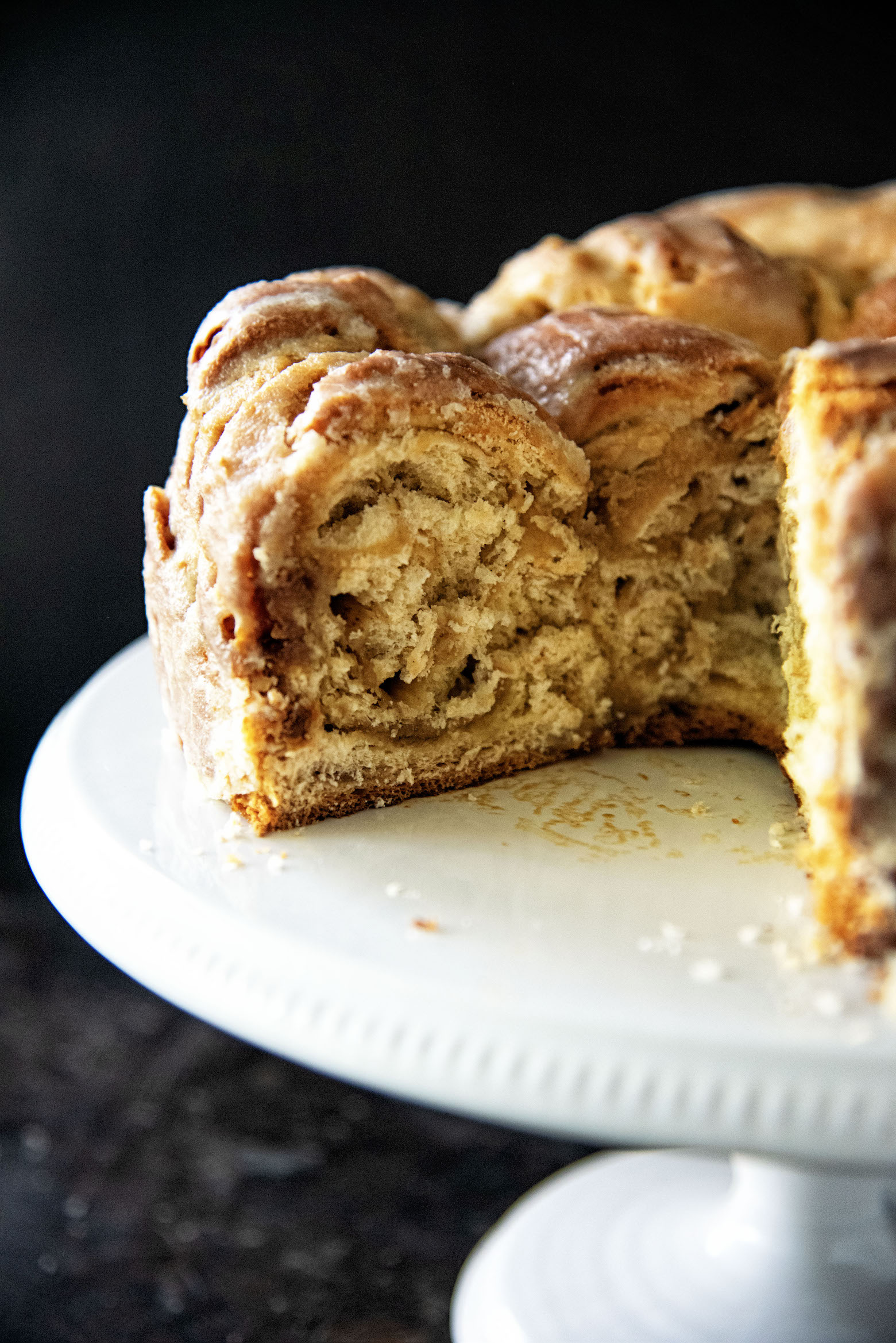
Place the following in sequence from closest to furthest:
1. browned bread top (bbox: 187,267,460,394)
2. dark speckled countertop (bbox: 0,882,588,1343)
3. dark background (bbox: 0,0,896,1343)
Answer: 1. browned bread top (bbox: 187,267,460,394)
2. dark speckled countertop (bbox: 0,882,588,1343)
3. dark background (bbox: 0,0,896,1343)

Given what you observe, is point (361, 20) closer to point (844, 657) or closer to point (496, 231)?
point (496, 231)

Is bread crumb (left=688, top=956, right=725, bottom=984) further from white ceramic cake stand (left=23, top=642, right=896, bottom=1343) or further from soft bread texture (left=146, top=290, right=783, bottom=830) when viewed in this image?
soft bread texture (left=146, top=290, right=783, bottom=830)

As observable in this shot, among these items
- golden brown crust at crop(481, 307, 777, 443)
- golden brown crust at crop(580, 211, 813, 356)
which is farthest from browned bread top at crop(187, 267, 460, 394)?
golden brown crust at crop(580, 211, 813, 356)

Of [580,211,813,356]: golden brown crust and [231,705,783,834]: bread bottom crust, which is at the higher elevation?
[580,211,813,356]: golden brown crust

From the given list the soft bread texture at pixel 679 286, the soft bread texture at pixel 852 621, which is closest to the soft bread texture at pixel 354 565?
the soft bread texture at pixel 679 286

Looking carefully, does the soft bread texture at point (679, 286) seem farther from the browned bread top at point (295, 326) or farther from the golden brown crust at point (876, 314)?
the browned bread top at point (295, 326)

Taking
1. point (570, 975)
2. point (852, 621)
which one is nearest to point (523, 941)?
point (570, 975)
